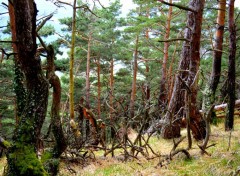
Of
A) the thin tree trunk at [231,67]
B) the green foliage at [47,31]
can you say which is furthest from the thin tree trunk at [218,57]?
the green foliage at [47,31]

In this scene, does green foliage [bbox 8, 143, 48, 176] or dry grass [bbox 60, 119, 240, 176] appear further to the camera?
dry grass [bbox 60, 119, 240, 176]

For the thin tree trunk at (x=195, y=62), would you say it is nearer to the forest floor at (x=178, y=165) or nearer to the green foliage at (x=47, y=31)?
the forest floor at (x=178, y=165)

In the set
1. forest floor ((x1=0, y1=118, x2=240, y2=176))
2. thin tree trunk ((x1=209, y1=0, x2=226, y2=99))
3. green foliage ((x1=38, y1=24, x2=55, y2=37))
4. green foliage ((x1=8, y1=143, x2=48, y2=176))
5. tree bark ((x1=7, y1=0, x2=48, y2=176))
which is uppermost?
green foliage ((x1=38, y1=24, x2=55, y2=37))

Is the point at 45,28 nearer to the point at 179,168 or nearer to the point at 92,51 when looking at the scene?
the point at 92,51

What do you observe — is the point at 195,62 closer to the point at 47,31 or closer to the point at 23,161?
the point at 23,161

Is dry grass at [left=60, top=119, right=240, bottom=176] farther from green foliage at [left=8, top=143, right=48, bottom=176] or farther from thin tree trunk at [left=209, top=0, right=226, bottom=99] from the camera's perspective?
thin tree trunk at [left=209, top=0, right=226, bottom=99]

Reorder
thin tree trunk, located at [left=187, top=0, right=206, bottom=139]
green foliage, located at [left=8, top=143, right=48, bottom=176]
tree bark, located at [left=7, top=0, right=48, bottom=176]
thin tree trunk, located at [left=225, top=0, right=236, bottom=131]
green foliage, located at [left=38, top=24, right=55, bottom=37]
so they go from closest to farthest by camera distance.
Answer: tree bark, located at [left=7, top=0, right=48, bottom=176] < green foliage, located at [left=8, top=143, right=48, bottom=176] < thin tree trunk, located at [left=187, top=0, right=206, bottom=139] < thin tree trunk, located at [left=225, top=0, right=236, bottom=131] < green foliage, located at [left=38, top=24, right=55, bottom=37]

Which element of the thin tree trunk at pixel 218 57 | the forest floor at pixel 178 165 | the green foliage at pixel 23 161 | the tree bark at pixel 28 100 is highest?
the thin tree trunk at pixel 218 57

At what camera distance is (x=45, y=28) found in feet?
49.9

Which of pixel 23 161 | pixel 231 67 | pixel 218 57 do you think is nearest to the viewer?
pixel 23 161

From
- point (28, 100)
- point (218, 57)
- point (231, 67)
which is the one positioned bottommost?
point (28, 100)

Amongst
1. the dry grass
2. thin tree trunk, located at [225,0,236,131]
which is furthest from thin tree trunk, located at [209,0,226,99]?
the dry grass

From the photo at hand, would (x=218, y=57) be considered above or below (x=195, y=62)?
above

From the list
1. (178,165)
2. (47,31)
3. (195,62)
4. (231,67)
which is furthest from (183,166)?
(47,31)
